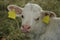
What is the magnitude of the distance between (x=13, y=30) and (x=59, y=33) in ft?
5.76

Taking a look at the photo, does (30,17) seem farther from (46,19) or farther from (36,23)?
(46,19)

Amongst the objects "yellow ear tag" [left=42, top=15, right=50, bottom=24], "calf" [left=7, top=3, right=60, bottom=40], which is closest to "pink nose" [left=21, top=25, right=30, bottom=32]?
"calf" [left=7, top=3, right=60, bottom=40]

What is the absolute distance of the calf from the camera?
4.74 meters

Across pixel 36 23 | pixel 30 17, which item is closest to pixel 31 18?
pixel 30 17

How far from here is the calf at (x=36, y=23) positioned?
474cm

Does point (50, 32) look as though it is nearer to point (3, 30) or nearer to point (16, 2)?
point (3, 30)

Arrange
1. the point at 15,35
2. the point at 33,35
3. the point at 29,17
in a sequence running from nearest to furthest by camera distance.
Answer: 1. the point at 29,17
2. the point at 33,35
3. the point at 15,35

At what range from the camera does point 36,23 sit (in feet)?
16.1

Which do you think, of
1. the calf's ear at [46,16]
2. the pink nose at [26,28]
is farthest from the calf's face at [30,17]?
the calf's ear at [46,16]

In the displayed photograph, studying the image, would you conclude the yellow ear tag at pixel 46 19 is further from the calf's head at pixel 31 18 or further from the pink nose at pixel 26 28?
the pink nose at pixel 26 28

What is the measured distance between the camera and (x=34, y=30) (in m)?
4.93

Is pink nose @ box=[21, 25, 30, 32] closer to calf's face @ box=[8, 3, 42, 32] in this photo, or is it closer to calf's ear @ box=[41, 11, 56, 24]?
calf's face @ box=[8, 3, 42, 32]

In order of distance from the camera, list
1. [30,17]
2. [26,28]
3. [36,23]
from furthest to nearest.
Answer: [36,23], [30,17], [26,28]

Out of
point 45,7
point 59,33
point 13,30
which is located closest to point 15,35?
point 13,30
